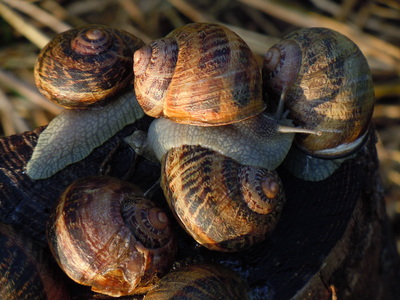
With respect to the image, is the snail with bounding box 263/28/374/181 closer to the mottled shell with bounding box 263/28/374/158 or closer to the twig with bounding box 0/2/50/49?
the mottled shell with bounding box 263/28/374/158

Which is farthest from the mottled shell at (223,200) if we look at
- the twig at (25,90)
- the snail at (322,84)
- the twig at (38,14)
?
the twig at (38,14)

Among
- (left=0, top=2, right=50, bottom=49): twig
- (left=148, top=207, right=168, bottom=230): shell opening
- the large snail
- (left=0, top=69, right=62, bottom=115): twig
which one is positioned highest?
the large snail

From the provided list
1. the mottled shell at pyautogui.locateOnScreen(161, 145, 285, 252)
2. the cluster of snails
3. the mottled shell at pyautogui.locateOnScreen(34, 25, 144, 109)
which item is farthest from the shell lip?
the mottled shell at pyautogui.locateOnScreen(34, 25, 144, 109)

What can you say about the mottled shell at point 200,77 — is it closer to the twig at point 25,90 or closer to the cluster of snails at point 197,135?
the cluster of snails at point 197,135

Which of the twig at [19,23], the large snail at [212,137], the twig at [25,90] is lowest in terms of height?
the twig at [25,90]

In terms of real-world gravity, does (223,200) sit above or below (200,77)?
below

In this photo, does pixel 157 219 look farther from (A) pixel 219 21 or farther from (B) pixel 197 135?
(A) pixel 219 21

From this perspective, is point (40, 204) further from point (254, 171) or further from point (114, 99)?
point (254, 171)

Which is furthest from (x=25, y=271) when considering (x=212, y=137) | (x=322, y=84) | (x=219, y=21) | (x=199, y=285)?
(x=219, y=21)
